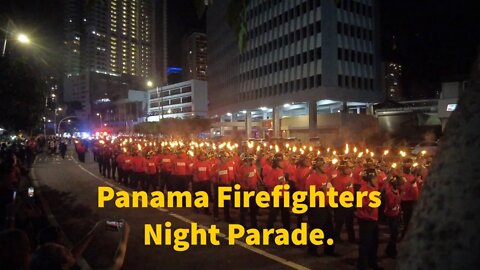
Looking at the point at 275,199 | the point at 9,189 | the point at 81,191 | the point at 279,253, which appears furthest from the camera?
the point at 81,191

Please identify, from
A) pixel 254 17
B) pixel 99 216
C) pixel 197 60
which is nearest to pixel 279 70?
pixel 254 17

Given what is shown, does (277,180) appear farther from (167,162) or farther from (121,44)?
(121,44)

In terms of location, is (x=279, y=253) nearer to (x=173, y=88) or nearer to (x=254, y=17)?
(x=254, y=17)

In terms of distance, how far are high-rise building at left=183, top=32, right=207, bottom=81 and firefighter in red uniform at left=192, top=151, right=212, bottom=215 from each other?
181040mm

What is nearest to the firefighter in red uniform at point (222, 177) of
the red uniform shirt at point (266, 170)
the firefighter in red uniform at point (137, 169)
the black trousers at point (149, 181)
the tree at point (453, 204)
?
the red uniform shirt at point (266, 170)

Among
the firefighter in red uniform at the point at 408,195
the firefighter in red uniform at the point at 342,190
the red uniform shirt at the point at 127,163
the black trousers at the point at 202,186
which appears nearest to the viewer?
the firefighter in red uniform at the point at 342,190

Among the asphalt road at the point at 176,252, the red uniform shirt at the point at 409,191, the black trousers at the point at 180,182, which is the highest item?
the red uniform shirt at the point at 409,191

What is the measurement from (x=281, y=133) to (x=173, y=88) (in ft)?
228

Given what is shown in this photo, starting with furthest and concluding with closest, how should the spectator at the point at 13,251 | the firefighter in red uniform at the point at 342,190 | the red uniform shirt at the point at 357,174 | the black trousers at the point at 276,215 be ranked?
the red uniform shirt at the point at 357,174 → the black trousers at the point at 276,215 → the firefighter in red uniform at the point at 342,190 → the spectator at the point at 13,251

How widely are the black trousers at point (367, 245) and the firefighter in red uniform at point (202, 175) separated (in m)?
5.57

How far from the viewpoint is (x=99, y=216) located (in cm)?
1123

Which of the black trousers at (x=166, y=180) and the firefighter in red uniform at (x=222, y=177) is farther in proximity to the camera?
the black trousers at (x=166, y=180)

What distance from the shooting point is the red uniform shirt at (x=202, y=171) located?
1141cm

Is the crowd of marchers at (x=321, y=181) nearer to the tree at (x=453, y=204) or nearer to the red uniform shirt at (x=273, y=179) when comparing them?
the red uniform shirt at (x=273, y=179)
